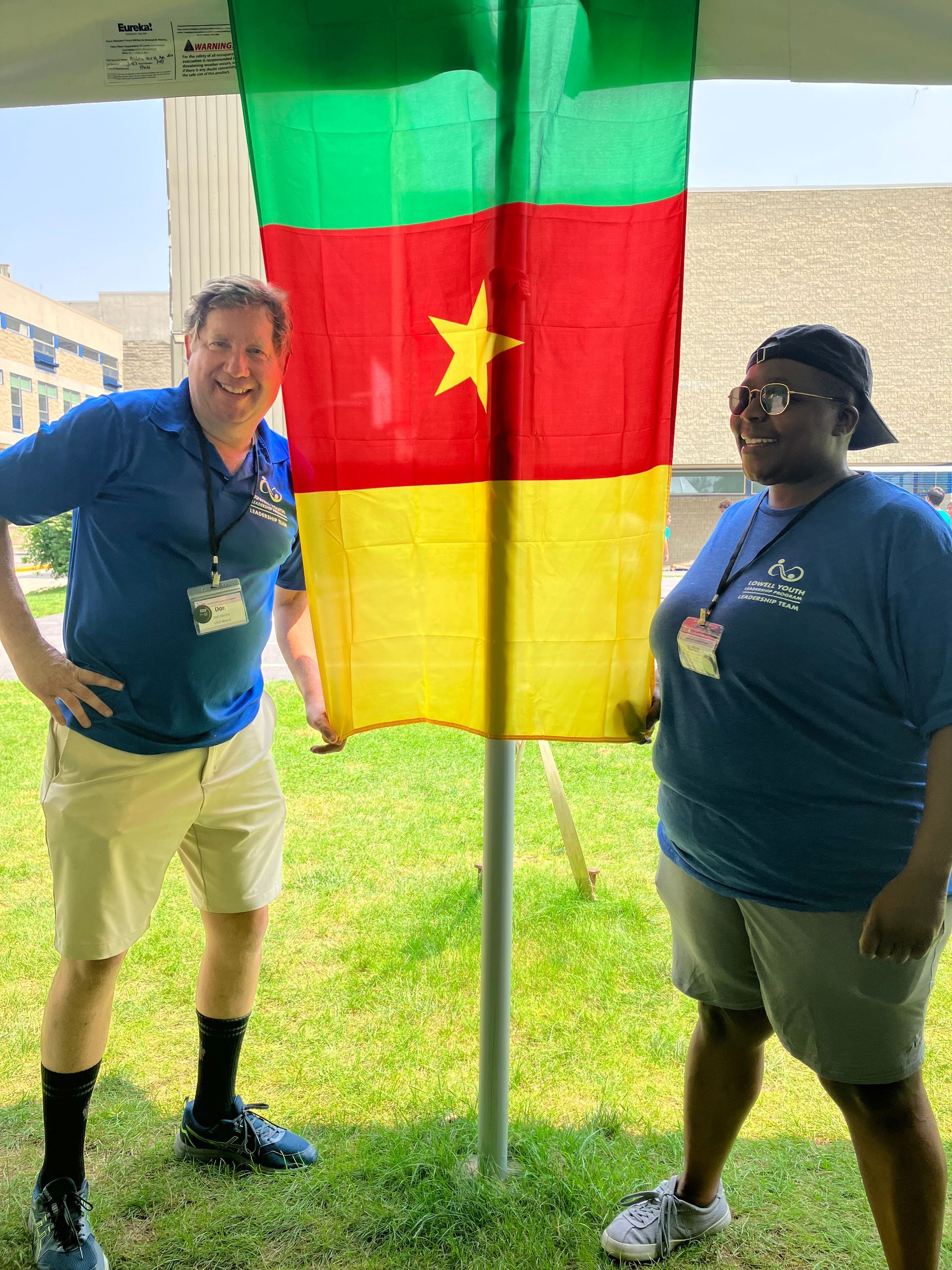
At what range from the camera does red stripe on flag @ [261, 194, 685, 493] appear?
1384 mm

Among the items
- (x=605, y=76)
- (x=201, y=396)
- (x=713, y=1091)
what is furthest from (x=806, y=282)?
(x=713, y=1091)

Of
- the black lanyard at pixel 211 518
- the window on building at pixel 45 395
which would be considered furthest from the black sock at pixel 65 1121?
the window on building at pixel 45 395

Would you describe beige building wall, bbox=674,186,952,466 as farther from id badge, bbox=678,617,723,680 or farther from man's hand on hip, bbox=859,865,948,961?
man's hand on hip, bbox=859,865,948,961

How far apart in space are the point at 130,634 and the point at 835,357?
4.03ft

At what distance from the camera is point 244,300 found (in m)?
1.45

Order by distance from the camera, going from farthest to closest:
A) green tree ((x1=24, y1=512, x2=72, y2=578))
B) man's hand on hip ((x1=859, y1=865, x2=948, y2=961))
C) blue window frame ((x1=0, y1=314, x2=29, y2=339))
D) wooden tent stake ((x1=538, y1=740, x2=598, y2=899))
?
blue window frame ((x1=0, y1=314, x2=29, y2=339))
green tree ((x1=24, y1=512, x2=72, y2=578))
wooden tent stake ((x1=538, y1=740, x2=598, y2=899))
man's hand on hip ((x1=859, y1=865, x2=948, y2=961))

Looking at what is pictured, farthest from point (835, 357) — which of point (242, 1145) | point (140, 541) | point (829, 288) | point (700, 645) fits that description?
point (829, 288)

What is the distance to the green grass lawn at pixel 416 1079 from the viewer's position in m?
1.56

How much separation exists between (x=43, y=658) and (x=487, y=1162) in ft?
4.20

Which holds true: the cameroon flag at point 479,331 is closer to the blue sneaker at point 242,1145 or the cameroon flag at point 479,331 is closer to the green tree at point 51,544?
the blue sneaker at point 242,1145

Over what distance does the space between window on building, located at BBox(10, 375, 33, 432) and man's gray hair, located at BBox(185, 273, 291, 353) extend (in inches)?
949

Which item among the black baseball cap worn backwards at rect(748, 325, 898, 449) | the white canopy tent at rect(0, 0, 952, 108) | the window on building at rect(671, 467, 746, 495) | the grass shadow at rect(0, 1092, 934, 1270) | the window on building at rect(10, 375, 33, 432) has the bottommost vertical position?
the grass shadow at rect(0, 1092, 934, 1270)

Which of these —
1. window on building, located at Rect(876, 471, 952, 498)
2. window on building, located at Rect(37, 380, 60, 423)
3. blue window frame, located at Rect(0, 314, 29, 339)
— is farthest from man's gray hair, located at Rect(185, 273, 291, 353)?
window on building, located at Rect(37, 380, 60, 423)

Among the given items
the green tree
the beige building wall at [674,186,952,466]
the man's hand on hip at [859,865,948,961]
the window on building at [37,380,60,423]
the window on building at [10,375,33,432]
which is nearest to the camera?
the man's hand on hip at [859,865,948,961]
